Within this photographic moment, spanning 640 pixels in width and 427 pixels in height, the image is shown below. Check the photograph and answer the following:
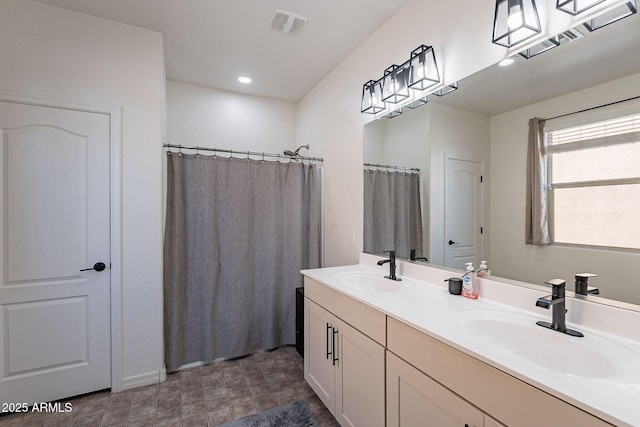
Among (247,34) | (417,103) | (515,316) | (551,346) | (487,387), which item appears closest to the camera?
(487,387)

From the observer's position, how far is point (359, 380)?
1.46 meters

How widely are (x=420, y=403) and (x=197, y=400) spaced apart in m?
1.64

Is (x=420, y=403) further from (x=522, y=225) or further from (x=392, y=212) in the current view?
(x=392, y=212)

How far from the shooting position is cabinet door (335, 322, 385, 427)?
1321 mm

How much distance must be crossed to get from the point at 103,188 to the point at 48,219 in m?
0.39

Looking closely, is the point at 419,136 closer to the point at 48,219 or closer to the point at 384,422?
the point at 384,422

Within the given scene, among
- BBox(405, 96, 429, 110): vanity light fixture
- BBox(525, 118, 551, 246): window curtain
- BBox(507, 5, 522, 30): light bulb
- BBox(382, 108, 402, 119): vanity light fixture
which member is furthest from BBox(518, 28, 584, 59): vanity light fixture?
BBox(382, 108, 402, 119): vanity light fixture

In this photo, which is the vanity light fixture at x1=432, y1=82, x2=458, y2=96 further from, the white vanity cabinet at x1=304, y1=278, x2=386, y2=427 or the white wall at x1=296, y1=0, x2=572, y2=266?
the white vanity cabinet at x1=304, y1=278, x2=386, y2=427

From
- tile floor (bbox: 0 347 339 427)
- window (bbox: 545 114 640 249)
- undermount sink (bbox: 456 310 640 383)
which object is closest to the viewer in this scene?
undermount sink (bbox: 456 310 640 383)

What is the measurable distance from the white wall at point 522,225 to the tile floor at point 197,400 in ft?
4.74

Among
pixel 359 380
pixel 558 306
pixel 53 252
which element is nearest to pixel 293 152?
pixel 53 252

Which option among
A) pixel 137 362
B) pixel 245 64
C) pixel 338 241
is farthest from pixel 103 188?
pixel 338 241

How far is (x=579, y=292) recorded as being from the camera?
1094 mm

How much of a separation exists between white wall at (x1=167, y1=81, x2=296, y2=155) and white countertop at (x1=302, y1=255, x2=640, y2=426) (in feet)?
6.86
